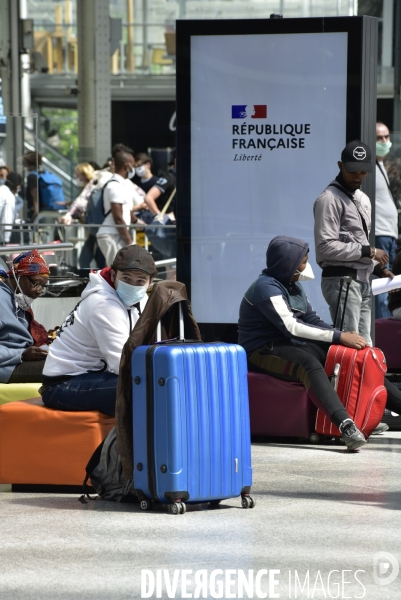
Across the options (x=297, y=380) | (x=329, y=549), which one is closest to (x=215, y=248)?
(x=297, y=380)

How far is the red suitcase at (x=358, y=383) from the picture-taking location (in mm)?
7430

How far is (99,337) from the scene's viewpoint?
607 centimetres

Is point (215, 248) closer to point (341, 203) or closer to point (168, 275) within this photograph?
point (341, 203)

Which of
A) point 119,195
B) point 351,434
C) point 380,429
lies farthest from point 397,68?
point 351,434

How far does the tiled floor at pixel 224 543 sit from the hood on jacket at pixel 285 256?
141 centimetres

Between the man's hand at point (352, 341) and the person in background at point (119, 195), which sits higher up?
the person in background at point (119, 195)

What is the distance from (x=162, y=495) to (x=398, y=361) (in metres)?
4.61

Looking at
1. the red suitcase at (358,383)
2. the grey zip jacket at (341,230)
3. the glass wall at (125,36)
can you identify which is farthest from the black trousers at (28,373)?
the glass wall at (125,36)

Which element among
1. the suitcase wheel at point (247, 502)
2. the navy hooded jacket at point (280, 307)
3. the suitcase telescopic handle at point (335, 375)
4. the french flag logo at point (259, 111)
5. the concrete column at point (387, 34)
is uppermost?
the concrete column at point (387, 34)

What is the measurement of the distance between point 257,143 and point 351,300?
4.38 ft

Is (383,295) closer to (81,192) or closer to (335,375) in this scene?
(335,375)

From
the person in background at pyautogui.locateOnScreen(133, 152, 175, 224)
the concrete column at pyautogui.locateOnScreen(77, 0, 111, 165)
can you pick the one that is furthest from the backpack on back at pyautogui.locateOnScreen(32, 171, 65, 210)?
the concrete column at pyautogui.locateOnScreen(77, 0, 111, 165)

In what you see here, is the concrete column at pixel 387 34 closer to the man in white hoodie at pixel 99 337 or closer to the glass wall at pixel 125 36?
the glass wall at pixel 125 36

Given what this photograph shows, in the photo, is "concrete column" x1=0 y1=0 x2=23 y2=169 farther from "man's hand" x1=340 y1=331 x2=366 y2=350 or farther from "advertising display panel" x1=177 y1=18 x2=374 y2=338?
"man's hand" x1=340 y1=331 x2=366 y2=350
